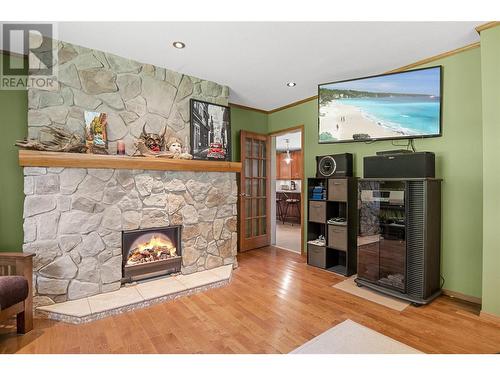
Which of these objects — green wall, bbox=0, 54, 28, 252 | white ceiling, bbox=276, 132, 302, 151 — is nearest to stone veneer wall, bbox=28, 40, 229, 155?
green wall, bbox=0, 54, 28, 252

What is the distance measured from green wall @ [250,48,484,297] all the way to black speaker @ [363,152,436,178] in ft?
0.74

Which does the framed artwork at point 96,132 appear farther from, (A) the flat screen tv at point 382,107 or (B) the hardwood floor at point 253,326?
(A) the flat screen tv at point 382,107

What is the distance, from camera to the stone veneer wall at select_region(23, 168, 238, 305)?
2.25 m

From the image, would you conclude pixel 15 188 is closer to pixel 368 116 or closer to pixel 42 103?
pixel 42 103

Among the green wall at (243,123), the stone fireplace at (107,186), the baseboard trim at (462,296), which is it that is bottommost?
the baseboard trim at (462,296)

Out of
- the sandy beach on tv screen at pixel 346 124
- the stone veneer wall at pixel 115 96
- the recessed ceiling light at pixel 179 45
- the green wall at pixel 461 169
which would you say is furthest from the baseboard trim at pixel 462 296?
the recessed ceiling light at pixel 179 45

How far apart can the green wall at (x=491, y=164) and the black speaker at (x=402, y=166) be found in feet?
1.40

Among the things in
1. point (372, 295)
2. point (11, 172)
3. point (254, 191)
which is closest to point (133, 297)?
point (11, 172)

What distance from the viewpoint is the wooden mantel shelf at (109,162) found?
217 cm

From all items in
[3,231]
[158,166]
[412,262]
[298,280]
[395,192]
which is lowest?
[298,280]

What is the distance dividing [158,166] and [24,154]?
1122mm
